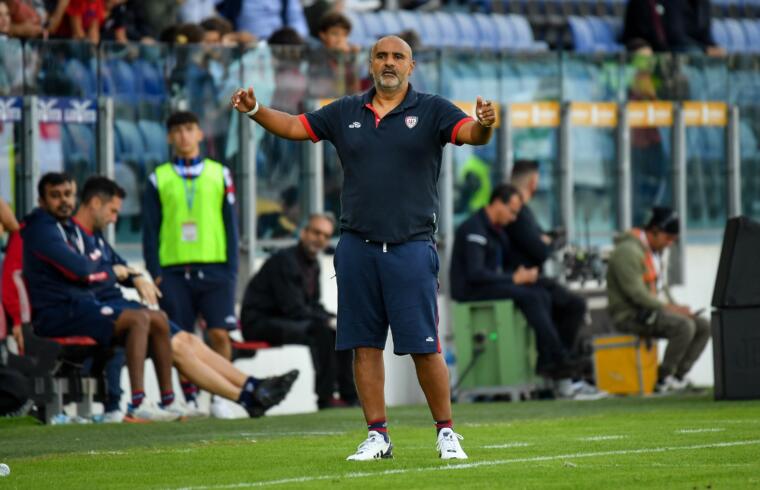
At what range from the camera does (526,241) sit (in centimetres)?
1712

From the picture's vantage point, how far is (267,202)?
17.0 meters

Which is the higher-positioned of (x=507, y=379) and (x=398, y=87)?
(x=398, y=87)

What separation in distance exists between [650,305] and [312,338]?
322cm

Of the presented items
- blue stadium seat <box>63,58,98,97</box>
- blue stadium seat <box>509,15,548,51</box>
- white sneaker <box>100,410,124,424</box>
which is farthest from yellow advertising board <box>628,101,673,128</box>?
white sneaker <box>100,410,124,424</box>

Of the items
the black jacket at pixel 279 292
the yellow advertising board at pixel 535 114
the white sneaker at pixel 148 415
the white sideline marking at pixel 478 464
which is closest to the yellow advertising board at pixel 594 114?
the yellow advertising board at pixel 535 114

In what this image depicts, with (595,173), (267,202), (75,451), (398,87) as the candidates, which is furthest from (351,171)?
(595,173)

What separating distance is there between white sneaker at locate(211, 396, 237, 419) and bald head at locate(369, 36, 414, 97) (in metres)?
5.54

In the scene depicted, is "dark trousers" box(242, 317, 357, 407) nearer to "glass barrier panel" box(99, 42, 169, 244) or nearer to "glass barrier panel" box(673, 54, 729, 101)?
"glass barrier panel" box(99, 42, 169, 244)

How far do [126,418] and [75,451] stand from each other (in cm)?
311

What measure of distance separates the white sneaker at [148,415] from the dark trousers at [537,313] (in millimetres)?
4387

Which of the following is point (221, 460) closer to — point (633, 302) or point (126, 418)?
point (126, 418)

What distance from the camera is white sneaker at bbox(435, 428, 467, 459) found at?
896cm

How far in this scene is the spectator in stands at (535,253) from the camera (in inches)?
673

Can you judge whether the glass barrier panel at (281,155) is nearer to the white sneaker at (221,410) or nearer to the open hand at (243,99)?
the white sneaker at (221,410)
